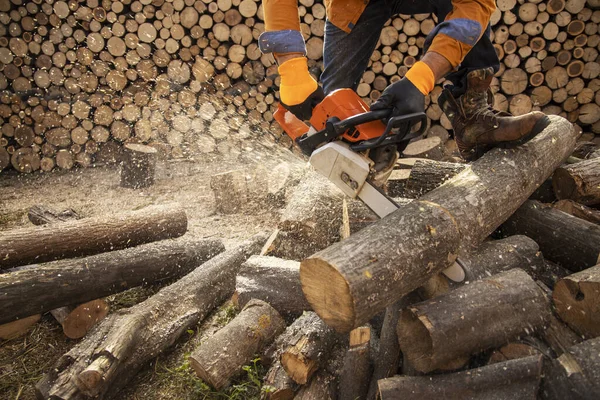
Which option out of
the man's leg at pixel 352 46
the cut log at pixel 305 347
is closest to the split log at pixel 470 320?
the cut log at pixel 305 347

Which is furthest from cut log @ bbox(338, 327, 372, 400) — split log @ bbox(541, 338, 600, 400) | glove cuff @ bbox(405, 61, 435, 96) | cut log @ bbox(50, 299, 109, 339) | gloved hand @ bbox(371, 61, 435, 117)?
cut log @ bbox(50, 299, 109, 339)

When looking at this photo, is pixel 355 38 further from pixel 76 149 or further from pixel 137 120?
pixel 76 149

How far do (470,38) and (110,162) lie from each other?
16.1 feet

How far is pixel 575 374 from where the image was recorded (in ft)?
4.49

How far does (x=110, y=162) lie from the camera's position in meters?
5.46

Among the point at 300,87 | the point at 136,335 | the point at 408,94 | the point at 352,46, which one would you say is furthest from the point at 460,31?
the point at 136,335

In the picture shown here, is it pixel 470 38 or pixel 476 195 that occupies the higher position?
pixel 470 38

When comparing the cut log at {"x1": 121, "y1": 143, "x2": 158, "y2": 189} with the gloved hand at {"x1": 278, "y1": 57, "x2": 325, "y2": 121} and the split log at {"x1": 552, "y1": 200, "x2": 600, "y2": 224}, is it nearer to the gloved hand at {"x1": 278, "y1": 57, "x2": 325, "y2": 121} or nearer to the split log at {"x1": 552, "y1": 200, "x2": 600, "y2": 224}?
the gloved hand at {"x1": 278, "y1": 57, "x2": 325, "y2": 121}

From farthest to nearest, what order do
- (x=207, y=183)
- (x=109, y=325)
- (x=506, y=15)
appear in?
(x=207, y=183), (x=506, y=15), (x=109, y=325)

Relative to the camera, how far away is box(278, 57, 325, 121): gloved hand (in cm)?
199

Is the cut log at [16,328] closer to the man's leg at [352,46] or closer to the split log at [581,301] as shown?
the man's leg at [352,46]

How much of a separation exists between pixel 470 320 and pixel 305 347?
69 cm

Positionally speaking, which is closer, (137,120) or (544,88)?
(544,88)

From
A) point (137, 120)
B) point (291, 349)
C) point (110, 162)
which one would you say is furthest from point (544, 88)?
point (110, 162)
